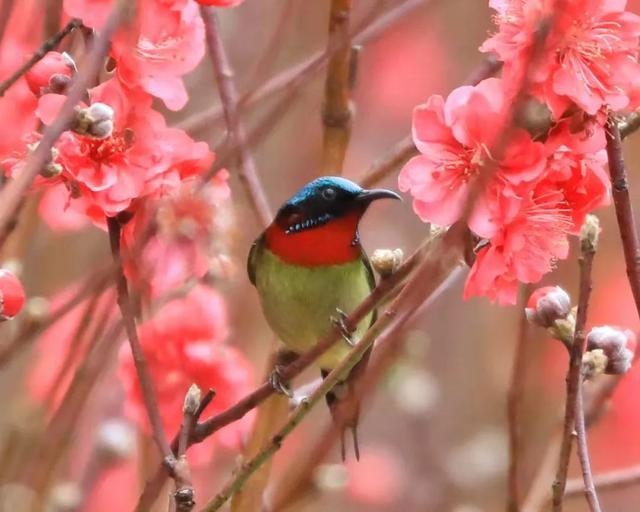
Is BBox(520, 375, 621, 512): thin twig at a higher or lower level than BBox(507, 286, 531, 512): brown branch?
lower

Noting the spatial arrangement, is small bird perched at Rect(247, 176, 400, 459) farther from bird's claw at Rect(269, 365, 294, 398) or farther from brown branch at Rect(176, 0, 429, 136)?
bird's claw at Rect(269, 365, 294, 398)

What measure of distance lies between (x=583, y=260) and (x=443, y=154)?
19cm

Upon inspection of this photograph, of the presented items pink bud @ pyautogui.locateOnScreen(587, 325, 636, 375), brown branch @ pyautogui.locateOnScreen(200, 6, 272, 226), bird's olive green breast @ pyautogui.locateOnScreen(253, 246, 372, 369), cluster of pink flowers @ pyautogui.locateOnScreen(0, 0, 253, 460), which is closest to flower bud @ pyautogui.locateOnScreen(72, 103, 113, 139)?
cluster of pink flowers @ pyautogui.locateOnScreen(0, 0, 253, 460)

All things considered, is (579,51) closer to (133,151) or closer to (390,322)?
(390,322)

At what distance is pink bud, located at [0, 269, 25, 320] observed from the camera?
111 cm

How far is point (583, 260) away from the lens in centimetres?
114

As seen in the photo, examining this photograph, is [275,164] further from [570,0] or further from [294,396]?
[570,0]

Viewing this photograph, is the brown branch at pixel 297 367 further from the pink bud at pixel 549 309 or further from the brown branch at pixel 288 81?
the brown branch at pixel 288 81

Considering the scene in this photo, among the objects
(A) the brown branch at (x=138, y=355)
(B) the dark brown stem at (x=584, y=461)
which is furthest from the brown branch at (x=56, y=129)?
(B) the dark brown stem at (x=584, y=461)

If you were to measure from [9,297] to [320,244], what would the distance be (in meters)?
0.90

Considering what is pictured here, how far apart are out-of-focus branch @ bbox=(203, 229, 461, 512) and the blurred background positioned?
0.48 m

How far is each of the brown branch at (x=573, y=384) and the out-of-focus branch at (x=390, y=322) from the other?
0.14 m

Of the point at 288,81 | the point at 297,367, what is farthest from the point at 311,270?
the point at 297,367

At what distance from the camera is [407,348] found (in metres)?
2.00
